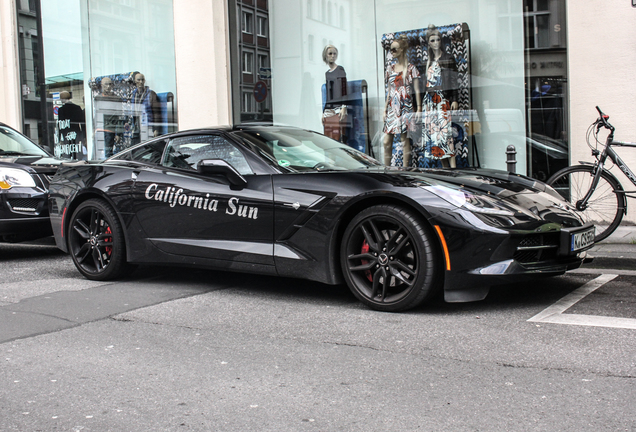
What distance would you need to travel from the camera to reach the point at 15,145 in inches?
360

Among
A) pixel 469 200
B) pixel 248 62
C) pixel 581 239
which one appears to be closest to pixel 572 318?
pixel 581 239

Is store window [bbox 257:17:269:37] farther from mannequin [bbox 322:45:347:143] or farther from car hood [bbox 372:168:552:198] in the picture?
car hood [bbox 372:168:552:198]

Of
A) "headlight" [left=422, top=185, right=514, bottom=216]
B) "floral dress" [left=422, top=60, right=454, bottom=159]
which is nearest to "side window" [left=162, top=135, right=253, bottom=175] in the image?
"headlight" [left=422, top=185, right=514, bottom=216]

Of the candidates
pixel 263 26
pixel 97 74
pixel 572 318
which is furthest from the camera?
pixel 97 74

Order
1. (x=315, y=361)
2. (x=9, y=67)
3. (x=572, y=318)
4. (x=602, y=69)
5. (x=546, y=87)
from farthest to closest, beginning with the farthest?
(x=9, y=67), (x=546, y=87), (x=602, y=69), (x=572, y=318), (x=315, y=361)

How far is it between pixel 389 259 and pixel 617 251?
3335mm

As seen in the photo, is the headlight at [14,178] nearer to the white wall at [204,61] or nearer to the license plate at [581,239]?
the white wall at [204,61]

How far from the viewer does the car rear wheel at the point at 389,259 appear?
4.50 metres

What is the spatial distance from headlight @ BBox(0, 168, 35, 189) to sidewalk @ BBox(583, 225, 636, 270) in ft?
19.2

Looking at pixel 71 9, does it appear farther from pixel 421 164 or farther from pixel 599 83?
pixel 599 83

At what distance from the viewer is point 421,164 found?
1045 cm

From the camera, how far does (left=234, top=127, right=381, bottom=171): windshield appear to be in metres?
5.46

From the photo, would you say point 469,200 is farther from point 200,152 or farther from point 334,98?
point 334,98

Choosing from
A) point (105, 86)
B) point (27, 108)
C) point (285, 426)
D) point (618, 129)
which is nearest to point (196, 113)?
point (105, 86)
